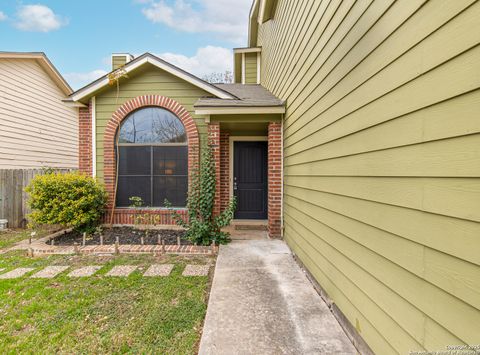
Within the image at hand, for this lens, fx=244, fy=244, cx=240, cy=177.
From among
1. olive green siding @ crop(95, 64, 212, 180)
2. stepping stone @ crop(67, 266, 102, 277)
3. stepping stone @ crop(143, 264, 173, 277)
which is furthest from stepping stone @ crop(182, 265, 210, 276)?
olive green siding @ crop(95, 64, 212, 180)

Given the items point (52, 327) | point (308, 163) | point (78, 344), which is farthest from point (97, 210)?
point (308, 163)

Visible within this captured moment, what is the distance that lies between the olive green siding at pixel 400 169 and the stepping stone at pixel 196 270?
1654 mm

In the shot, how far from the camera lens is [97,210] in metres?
5.58

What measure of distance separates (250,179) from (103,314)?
4.68 meters

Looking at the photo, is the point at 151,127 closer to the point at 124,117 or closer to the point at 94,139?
the point at 124,117

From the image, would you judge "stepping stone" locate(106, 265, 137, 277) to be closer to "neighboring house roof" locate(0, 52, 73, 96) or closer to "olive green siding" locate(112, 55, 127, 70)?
"olive green siding" locate(112, 55, 127, 70)

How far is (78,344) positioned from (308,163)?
3.14 metres

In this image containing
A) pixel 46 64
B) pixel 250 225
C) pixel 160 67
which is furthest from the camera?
pixel 46 64

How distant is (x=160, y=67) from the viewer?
18.6ft

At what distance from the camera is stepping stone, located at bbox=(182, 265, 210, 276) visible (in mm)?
3539

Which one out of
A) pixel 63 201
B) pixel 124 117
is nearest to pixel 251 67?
pixel 124 117

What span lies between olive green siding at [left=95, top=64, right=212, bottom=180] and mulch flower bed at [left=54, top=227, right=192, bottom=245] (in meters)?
2.21

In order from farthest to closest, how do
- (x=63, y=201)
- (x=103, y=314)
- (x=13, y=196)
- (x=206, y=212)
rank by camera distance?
(x=13, y=196) → (x=63, y=201) → (x=206, y=212) → (x=103, y=314)

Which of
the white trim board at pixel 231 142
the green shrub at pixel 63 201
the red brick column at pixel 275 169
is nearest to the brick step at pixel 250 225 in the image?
the white trim board at pixel 231 142
